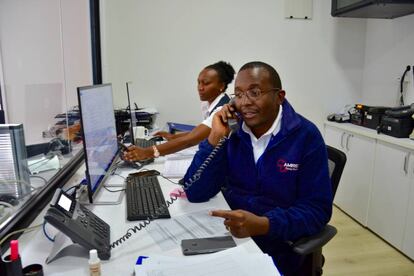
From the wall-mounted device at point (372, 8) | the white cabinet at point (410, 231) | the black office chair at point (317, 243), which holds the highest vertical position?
the wall-mounted device at point (372, 8)

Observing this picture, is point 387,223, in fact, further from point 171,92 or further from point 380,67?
point 171,92

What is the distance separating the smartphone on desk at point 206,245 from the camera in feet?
3.36

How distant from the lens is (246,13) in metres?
3.42

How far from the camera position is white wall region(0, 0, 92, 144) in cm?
183

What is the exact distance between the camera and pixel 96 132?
1428 millimetres

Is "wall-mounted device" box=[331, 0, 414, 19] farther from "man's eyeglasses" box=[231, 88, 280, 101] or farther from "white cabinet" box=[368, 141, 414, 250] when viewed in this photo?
"man's eyeglasses" box=[231, 88, 280, 101]

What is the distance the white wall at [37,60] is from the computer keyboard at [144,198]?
52 centimetres

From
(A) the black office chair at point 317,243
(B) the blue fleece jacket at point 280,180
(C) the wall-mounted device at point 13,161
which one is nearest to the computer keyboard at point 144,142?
(B) the blue fleece jacket at point 280,180

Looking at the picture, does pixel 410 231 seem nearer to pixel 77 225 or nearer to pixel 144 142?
pixel 144 142

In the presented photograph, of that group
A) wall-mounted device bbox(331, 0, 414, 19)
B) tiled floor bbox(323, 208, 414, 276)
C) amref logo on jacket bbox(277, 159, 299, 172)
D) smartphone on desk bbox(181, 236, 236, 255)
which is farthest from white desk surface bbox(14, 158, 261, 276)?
wall-mounted device bbox(331, 0, 414, 19)

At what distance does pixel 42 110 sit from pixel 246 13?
2.25 metres

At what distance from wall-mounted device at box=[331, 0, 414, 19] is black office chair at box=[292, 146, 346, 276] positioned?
6.19ft

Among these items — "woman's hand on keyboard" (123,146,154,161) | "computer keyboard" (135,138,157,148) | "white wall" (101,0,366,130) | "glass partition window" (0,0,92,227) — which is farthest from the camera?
"white wall" (101,0,366,130)

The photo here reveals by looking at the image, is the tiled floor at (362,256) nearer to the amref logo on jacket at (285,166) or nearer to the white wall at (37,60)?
the amref logo on jacket at (285,166)
